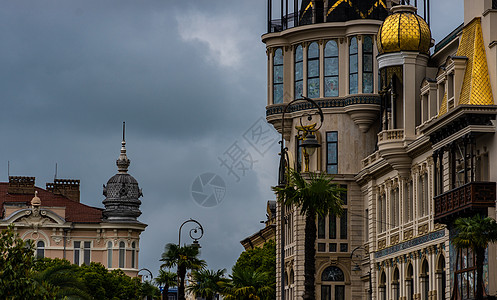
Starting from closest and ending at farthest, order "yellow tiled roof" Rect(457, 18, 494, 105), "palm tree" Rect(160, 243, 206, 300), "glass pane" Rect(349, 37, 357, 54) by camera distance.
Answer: "yellow tiled roof" Rect(457, 18, 494, 105)
"glass pane" Rect(349, 37, 357, 54)
"palm tree" Rect(160, 243, 206, 300)

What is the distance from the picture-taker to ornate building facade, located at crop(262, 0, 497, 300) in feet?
187

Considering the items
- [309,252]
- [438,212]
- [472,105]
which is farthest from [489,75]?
[309,252]

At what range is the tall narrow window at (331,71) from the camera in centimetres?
8300

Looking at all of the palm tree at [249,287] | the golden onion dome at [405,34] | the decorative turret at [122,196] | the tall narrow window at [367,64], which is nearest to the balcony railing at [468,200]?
the golden onion dome at [405,34]

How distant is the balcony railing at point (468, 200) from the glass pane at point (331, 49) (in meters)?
26.2

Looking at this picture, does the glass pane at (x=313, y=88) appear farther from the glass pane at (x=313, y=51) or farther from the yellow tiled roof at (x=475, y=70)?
the yellow tiled roof at (x=475, y=70)

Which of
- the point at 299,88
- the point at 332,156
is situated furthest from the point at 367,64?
the point at 332,156

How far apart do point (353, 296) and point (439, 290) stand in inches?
728

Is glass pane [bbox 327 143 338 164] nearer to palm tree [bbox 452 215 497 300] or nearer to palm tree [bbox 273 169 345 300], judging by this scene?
palm tree [bbox 273 169 345 300]

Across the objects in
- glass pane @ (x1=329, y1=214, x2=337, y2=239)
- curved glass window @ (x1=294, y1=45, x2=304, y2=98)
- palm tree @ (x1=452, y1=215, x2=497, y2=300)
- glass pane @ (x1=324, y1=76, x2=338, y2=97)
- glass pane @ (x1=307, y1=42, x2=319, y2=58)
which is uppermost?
glass pane @ (x1=307, y1=42, x2=319, y2=58)

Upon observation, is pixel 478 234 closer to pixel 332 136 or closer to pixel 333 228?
pixel 333 228

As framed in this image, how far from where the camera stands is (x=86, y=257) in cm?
16838

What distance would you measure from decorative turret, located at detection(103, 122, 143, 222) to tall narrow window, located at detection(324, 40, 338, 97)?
9128 cm

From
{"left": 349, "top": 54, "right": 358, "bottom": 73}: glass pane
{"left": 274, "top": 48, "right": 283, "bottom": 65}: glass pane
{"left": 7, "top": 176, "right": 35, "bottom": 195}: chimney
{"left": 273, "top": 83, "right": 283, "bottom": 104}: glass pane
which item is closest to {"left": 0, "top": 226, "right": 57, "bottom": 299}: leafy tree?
{"left": 349, "top": 54, "right": 358, "bottom": 73}: glass pane
